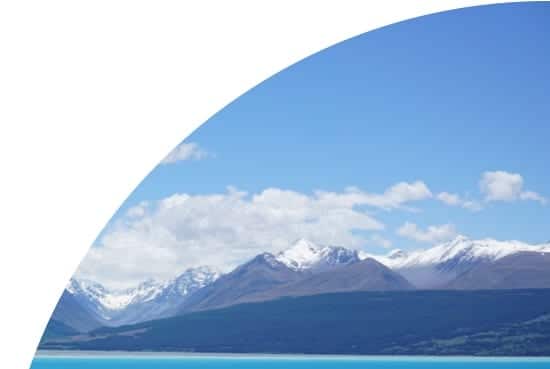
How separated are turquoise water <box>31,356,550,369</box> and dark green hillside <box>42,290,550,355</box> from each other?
834 mm

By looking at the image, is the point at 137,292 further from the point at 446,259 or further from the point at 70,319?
the point at 446,259

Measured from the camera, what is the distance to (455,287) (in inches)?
3219

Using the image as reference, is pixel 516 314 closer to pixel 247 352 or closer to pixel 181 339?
pixel 247 352

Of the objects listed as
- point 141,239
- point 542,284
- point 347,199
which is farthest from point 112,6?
point 141,239

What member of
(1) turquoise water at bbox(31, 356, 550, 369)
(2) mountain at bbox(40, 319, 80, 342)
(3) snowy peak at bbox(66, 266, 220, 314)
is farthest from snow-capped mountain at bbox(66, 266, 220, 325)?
(1) turquoise water at bbox(31, 356, 550, 369)

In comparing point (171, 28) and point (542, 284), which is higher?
point (542, 284)

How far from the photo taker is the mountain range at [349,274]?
81312 mm

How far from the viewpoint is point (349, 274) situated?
85.2 m

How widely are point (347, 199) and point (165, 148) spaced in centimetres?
8175

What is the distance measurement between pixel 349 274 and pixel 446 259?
1499 cm

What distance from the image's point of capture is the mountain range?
81312 mm

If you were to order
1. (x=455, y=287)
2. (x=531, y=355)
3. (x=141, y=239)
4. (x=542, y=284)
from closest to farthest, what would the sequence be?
(x=531, y=355) → (x=542, y=284) → (x=455, y=287) → (x=141, y=239)

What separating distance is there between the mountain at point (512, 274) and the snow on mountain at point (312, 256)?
17.6m

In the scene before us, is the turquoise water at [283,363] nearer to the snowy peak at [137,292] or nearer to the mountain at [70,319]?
the mountain at [70,319]
